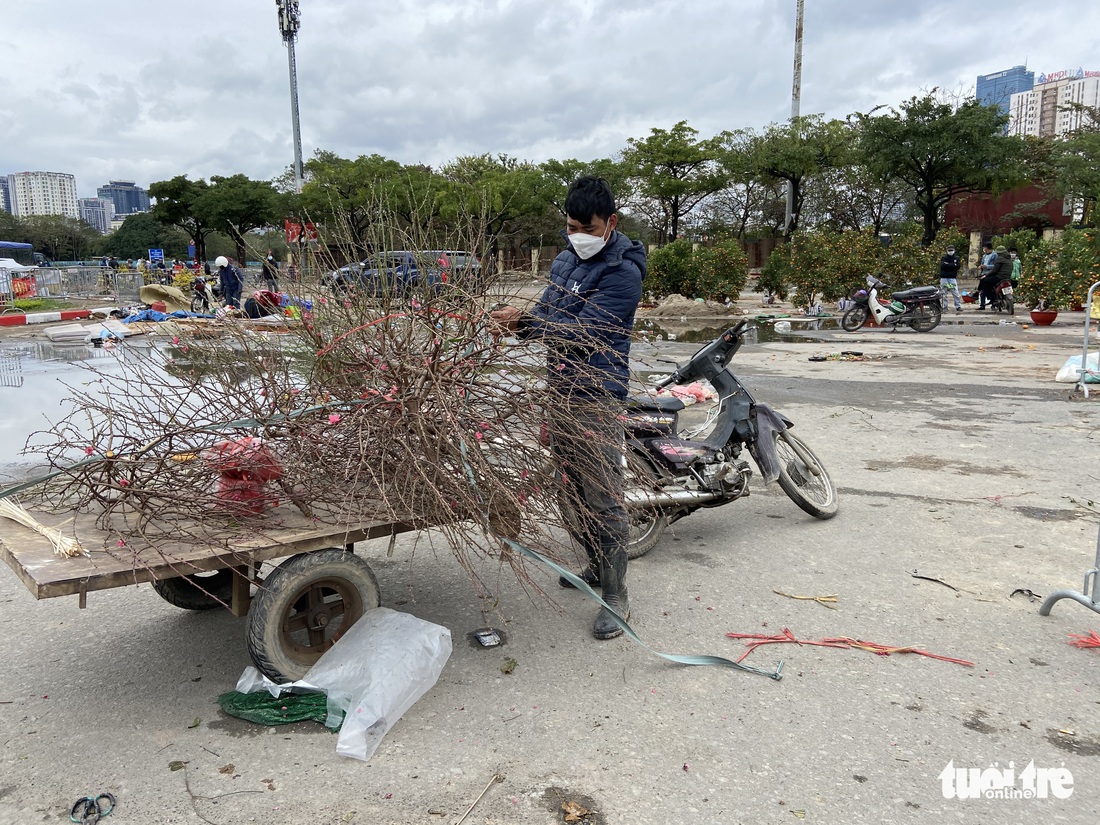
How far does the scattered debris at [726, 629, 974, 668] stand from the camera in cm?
312

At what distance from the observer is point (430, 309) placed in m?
2.96

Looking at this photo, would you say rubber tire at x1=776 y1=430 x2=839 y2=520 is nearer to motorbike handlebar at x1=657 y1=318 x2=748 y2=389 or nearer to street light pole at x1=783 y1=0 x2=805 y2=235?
motorbike handlebar at x1=657 y1=318 x2=748 y2=389

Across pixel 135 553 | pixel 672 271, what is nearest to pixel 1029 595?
pixel 135 553

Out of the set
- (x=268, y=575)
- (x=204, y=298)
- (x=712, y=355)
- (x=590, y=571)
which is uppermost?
(x=204, y=298)

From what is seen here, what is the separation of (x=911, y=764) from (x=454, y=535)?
64.2 inches

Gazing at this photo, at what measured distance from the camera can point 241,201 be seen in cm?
4391

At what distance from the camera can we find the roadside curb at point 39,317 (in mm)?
17234

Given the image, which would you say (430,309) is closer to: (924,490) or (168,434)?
(168,434)

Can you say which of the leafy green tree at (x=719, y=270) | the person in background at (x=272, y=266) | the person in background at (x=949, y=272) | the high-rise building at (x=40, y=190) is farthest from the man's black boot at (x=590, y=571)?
the high-rise building at (x=40, y=190)

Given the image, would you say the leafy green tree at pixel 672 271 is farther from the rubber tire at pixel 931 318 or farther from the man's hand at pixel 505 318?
the man's hand at pixel 505 318

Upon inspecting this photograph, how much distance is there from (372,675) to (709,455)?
2287 mm

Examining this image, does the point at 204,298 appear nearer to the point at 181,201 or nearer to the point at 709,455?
the point at 709,455

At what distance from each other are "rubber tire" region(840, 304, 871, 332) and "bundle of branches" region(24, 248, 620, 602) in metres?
14.7

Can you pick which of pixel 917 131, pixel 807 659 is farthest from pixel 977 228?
pixel 807 659
